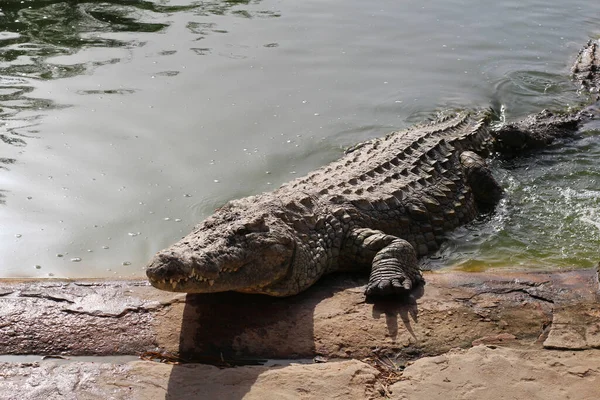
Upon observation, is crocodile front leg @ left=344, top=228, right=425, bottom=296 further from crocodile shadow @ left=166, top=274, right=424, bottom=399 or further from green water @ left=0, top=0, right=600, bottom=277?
green water @ left=0, top=0, right=600, bottom=277

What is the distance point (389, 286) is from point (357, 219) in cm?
93

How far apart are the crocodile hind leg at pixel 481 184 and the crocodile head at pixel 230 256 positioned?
110 inches

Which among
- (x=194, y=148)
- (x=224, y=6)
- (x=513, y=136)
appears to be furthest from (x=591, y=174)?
(x=224, y=6)

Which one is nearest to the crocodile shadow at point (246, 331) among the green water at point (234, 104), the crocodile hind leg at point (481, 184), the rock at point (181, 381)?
the rock at point (181, 381)

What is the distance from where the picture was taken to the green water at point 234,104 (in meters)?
6.27

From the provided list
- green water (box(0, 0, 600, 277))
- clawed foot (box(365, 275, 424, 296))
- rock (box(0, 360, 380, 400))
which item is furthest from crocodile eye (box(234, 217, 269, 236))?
green water (box(0, 0, 600, 277))

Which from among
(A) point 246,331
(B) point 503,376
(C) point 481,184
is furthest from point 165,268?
(C) point 481,184

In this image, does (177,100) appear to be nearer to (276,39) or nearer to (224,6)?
(276,39)

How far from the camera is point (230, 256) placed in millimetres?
4504

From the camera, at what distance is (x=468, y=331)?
445cm

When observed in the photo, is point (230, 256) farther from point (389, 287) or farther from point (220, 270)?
point (389, 287)

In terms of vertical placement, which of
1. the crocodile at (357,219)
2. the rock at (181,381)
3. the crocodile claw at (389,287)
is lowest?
the rock at (181,381)

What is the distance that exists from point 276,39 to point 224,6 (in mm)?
1798

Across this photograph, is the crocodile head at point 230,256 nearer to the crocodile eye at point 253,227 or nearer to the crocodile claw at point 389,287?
the crocodile eye at point 253,227
